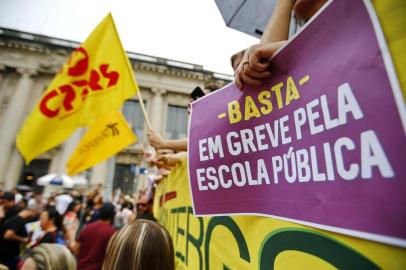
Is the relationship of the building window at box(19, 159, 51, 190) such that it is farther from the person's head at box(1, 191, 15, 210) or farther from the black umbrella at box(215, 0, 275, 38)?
the black umbrella at box(215, 0, 275, 38)

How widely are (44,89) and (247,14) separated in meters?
18.9

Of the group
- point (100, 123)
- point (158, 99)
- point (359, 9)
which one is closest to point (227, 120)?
point (359, 9)

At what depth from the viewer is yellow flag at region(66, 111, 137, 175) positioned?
9.53 feet

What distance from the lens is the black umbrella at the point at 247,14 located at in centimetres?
181

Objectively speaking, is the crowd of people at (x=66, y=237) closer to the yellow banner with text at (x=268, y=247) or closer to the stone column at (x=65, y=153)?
the yellow banner with text at (x=268, y=247)

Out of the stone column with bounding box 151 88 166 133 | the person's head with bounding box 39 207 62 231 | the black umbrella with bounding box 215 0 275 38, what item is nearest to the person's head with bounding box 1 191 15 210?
the person's head with bounding box 39 207 62 231

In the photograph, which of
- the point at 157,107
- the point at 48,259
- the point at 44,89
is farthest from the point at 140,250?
the point at 44,89

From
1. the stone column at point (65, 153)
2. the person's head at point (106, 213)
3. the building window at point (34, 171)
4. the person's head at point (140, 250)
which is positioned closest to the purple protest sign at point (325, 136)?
the person's head at point (140, 250)

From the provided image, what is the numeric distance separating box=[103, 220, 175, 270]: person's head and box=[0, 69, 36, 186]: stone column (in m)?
17.9

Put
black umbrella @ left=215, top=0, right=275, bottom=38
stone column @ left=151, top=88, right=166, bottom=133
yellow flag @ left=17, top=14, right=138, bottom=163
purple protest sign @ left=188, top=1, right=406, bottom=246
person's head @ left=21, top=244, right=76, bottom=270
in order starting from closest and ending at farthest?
purple protest sign @ left=188, top=1, right=406, bottom=246
person's head @ left=21, top=244, right=76, bottom=270
black umbrella @ left=215, top=0, right=275, bottom=38
yellow flag @ left=17, top=14, right=138, bottom=163
stone column @ left=151, top=88, right=166, bottom=133

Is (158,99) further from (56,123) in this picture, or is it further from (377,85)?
(377,85)

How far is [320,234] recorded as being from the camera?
565mm

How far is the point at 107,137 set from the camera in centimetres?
295

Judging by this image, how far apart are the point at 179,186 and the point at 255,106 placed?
107 cm
